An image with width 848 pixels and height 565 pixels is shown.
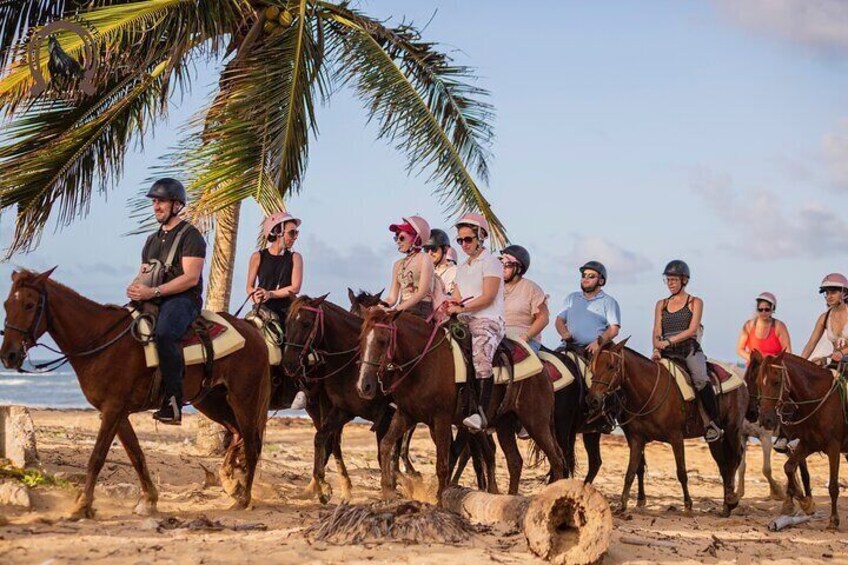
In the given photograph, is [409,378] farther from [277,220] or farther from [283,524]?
[277,220]

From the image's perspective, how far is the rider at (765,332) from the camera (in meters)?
15.8

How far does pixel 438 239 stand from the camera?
1433cm

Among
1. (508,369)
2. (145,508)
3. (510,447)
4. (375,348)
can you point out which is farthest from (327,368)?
(145,508)

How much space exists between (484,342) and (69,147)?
709 centimetres

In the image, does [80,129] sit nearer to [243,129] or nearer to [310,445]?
[243,129]

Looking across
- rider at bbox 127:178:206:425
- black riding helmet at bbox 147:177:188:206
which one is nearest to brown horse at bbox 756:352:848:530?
rider at bbox 127:178:206:425

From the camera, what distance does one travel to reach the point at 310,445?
2109 cm

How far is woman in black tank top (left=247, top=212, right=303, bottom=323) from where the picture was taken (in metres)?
12.7

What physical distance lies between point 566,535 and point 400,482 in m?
4.64

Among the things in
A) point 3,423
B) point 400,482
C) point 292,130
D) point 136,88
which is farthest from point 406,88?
point 3,423

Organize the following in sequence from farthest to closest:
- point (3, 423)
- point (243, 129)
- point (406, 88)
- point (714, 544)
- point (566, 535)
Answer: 1. point (406, 88)
2. point (243, 129)
3. point (3, 423)
4. point (714, 544)
5. point (566, 535)

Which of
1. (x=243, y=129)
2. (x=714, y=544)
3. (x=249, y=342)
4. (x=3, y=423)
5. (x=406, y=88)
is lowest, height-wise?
(x=714, y=544)

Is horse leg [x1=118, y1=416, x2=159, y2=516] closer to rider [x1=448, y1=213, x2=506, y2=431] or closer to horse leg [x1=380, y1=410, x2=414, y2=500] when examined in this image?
horse leg [x1=380, y1=410, x2=414, y2=500]

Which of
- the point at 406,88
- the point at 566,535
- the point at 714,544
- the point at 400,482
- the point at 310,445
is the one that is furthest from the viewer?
the point at 310,445
